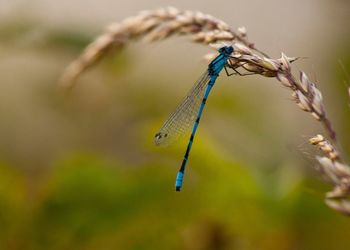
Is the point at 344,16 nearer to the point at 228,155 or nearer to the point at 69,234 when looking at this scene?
the point at 228,155

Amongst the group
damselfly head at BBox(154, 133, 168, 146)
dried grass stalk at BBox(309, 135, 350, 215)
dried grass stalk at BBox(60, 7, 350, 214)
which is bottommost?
dried grass stalk at BBox(309, 135, 350, 215)

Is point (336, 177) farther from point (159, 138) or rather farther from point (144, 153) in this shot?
point (144, 153)

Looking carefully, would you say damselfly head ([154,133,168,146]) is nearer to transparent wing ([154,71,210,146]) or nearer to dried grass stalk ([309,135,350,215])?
transparent wing ([154,71,210,146])

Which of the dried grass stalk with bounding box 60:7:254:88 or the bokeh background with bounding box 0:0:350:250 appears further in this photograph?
the bokeh background with bounding box 0:0:350:250

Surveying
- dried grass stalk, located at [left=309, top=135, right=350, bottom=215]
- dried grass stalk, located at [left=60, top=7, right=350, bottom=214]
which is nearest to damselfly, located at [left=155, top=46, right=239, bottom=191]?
dried grass stalk, located at [left=60, top=7, right=350, bottom=214]

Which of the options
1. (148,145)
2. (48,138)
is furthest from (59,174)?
(48,138)

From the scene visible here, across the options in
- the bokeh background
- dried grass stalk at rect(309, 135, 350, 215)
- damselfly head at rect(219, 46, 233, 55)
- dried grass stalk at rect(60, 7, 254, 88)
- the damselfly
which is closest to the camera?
dried grass stalk at rect(309, 135, 350, 215)
